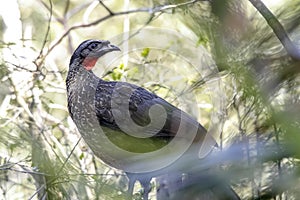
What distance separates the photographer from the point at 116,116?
2877 millimetres

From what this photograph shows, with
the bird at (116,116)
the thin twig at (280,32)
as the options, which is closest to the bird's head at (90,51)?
the bird at (116,116)

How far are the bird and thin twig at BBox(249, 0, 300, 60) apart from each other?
1.56 m

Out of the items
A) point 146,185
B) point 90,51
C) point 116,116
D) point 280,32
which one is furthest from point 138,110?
point 280,32

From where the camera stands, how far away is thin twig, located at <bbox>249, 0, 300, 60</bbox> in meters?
0.74

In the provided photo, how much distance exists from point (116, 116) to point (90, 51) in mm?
538

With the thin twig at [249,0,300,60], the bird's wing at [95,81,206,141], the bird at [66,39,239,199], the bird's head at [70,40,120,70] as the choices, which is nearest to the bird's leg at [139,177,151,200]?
the bird at [66,39,239,199]

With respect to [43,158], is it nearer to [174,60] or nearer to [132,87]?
[132,87]

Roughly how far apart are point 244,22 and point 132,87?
2410 millimetres

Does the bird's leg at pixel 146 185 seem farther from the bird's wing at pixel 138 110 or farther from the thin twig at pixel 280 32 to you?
the thin twig at pixel 280 32

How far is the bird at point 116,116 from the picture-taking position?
2.61 metres

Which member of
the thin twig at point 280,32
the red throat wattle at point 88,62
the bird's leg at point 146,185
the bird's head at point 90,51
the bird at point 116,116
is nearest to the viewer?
the thin twig at point 280,32

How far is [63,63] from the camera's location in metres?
5.66

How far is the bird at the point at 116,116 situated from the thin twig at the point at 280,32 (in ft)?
5.11

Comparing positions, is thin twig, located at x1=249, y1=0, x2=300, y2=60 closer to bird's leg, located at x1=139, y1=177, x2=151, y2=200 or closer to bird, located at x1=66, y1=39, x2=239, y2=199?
bird, located at x1=66, y1=39, x2=239, y2=199
